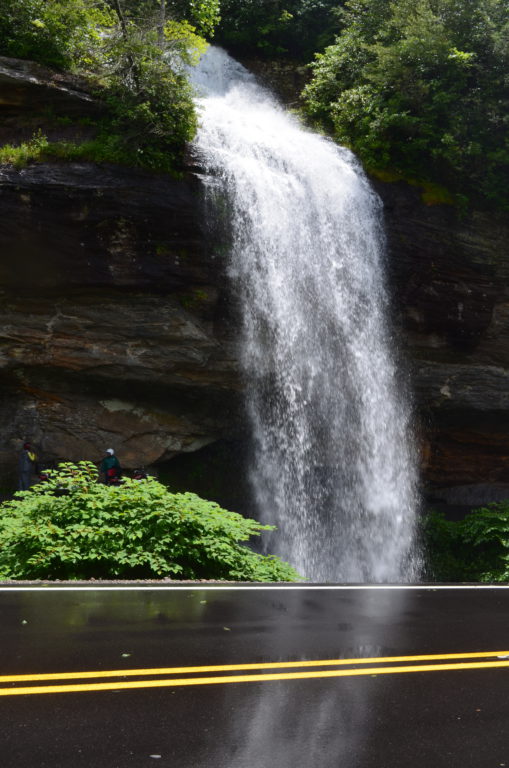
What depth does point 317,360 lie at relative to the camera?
16.2 meters

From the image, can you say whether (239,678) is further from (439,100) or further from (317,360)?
(439,100)

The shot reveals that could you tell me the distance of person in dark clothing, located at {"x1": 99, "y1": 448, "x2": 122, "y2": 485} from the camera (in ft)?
47.6

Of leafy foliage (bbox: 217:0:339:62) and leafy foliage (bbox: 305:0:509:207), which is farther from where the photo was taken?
leafy foliage (bbox: 217:0:339:62)

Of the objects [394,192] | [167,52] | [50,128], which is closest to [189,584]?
[50,128]

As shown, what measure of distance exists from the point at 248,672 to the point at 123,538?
416cm

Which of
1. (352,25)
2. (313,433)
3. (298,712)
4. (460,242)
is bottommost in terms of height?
(313,433)

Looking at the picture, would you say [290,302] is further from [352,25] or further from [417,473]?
[352,25]

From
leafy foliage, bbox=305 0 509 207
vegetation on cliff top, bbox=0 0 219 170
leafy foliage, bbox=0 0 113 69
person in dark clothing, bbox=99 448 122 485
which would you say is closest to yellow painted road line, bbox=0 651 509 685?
person in dark clothing, bbox=99 448 122 485

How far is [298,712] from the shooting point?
390 centimetres

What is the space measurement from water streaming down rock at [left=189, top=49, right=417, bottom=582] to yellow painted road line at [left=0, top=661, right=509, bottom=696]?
36.1ft

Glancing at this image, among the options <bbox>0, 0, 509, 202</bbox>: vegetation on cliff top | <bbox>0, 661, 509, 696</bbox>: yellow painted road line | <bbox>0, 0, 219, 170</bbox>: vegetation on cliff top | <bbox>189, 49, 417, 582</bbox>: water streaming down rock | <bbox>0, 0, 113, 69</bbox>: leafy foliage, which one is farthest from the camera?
<bbox>189, 49, 417, 582</bbox>: water streaming down rock

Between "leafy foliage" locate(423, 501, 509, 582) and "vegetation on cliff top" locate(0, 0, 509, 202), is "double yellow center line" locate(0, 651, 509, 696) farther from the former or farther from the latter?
"vegetation on cliff top" locate(0, 0, 509, 202)

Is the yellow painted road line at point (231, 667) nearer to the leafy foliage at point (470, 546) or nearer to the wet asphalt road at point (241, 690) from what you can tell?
the wet asphalt road at point (241, 690)

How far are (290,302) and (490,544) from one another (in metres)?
8.17
